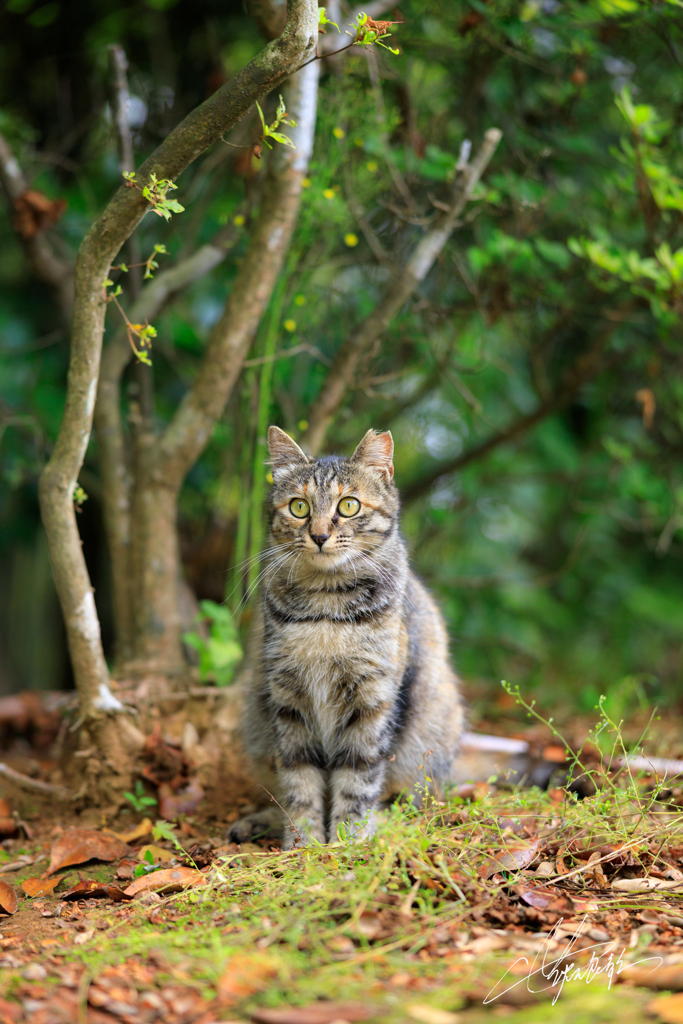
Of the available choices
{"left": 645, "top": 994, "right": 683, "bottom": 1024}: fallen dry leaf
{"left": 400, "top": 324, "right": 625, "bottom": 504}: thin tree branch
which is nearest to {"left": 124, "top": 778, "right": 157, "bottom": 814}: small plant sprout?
{"left": 645, "top": 994, "right": 683, "bottom": 1024}: fallen dry leaf

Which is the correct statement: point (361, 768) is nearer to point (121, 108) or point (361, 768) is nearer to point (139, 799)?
point (139, 799)

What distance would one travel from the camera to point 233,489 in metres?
4.96

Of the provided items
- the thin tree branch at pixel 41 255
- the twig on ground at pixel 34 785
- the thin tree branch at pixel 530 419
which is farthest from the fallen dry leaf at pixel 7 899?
the thin tree branch at pixel 530 419

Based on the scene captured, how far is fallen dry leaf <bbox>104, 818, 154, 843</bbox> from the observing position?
3.21 metres

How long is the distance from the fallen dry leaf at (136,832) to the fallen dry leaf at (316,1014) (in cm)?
167

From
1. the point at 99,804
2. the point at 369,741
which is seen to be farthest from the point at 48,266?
the point at 369,741

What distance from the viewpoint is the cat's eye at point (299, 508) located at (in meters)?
3.25

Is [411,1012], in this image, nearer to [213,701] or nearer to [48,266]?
[213,701]

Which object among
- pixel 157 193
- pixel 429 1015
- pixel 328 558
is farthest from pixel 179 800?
pixel 157 193

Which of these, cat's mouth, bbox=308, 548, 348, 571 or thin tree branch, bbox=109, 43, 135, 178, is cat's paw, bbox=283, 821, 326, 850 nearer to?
cat's mouth, bbox=308, 548, 348, 571

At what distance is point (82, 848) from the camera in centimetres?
300

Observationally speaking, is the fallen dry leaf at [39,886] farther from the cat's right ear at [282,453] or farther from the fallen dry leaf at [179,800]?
the cat's right ear at [282,453]

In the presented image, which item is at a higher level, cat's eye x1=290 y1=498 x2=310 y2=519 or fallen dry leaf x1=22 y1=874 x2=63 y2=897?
cat's eye x1=290 y1=498 x2=310 y2=519

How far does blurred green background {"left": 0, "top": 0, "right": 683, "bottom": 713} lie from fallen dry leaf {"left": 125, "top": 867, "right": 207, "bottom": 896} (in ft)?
6.94
